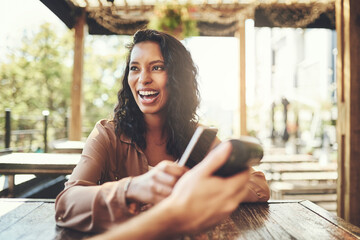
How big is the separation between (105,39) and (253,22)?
8416 mm

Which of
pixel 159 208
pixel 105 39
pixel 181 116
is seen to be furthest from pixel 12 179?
pixel 105 39

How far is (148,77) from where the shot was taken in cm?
137

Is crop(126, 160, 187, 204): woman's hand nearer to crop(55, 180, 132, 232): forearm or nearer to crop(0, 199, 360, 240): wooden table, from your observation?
crop(55, 180, 132, 232): forearm

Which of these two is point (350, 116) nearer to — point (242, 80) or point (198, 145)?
point (198, 145)

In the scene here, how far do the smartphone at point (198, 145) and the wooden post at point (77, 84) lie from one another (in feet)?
14.1

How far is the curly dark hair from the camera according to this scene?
1.42 m

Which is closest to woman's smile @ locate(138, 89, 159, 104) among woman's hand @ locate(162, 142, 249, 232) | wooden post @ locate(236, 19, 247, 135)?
woman's hand @ locate(162, 142, 249, 232)

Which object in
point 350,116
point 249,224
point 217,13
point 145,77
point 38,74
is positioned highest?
point 38,74

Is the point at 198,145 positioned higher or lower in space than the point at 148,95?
lower

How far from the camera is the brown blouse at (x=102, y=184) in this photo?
790 mm

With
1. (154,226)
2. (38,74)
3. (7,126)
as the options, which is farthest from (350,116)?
(38,74)

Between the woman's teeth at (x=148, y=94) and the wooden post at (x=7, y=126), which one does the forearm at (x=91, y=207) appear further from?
the wooden post at (x=7, y=126)

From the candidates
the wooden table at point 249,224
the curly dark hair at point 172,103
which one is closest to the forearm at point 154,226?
the wooden table at point 249,224

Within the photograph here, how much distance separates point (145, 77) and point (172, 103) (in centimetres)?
25
